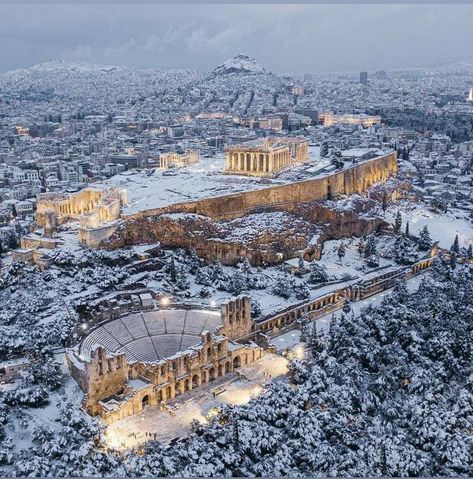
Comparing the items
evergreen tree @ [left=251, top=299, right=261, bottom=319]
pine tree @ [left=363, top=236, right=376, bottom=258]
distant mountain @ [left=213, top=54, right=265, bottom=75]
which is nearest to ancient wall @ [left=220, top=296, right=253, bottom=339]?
evergreen tree @ [left=251, top=299, right=261, bottom=319]

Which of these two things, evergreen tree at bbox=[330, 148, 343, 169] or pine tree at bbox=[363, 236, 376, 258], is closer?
pine tree at bbox=[363, 236, 376, 258]

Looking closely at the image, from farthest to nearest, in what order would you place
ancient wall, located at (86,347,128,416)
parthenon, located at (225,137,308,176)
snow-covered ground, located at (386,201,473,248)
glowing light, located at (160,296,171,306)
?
parthenon, located at (225,137,308,176), snow-covered ground, located at (386,201,473,248), glowing light, located at (160,296,171,306), ancient wall, located at (86,347,128,416)

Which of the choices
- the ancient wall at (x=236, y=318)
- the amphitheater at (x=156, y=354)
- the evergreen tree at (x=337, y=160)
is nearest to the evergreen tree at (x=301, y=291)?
the amphitheater at (x=156, y=354)

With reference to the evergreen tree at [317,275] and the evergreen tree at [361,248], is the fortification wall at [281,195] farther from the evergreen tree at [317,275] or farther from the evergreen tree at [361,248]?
the evergreen tree at [317,275]

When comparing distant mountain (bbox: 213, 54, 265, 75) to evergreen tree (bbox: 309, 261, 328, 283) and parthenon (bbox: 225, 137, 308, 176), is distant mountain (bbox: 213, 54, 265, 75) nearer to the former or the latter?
parthenon (bbox: 225, 137, 308, 176)

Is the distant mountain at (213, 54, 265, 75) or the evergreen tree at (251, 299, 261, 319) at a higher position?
the distant mountain at (213, 54, 265, 75)

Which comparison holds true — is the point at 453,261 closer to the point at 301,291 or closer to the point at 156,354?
the point at 301,291
